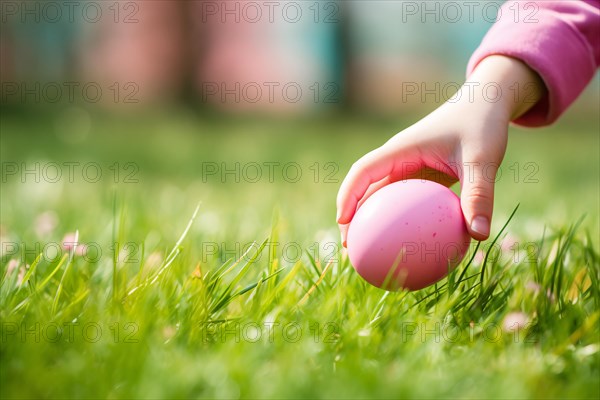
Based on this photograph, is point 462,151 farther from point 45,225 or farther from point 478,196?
point 45,225

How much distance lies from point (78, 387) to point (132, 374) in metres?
0.09

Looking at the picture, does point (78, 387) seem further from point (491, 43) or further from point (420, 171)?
point (491, 43)

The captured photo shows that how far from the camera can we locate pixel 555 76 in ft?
5.84

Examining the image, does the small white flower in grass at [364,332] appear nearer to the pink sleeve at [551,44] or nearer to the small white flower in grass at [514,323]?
the small white flower in grass at [514,323]

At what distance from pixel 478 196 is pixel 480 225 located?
61mm

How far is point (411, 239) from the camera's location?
151 centimetres

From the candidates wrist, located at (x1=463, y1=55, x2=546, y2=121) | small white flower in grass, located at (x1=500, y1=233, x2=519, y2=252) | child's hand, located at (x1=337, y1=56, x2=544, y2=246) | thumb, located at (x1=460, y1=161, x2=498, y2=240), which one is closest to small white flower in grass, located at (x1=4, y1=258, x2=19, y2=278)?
child's hand, located at (x1=337, y1=56, x2=544, y2=246)

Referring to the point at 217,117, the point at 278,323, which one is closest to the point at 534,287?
the point at 278,323

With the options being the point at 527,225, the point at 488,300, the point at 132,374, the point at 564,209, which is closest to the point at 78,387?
the point at 132,374

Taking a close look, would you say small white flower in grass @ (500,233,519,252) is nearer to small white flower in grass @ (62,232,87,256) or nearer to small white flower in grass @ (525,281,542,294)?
small white flower in grass @ (525,281,542,294)

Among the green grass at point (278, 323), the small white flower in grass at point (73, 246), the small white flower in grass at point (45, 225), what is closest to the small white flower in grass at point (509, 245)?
the green grass at point (278, 323)

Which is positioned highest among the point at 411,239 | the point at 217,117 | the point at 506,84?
the point at 506,84

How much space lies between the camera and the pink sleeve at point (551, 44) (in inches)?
68.9

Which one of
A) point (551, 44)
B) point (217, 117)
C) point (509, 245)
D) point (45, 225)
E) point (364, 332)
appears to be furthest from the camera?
point (217, 117)
